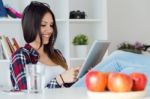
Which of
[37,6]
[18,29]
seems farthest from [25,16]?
[18,29]

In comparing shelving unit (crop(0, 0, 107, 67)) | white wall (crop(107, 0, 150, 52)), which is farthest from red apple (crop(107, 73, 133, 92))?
white wall (crop(107, 0, 150, 52))

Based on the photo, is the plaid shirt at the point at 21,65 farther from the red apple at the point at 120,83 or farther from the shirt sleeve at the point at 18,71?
the red apple at the point at 120,83

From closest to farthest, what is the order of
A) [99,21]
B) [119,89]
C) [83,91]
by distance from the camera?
[119,89]
[83,91]
[99,21]

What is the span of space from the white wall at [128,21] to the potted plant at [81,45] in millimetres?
326

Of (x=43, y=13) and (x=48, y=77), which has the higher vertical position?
(x=43, y=13)

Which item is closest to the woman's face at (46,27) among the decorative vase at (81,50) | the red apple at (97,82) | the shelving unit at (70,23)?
the shelving unit at (70,23)

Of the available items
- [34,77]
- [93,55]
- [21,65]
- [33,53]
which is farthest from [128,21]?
[34,77]

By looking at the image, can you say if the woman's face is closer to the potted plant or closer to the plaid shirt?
the plaid shirt

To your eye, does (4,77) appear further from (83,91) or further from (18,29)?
(83,91)

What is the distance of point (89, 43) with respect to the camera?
3.45 metres

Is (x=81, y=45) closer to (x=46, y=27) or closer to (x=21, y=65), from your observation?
(x=46, y=27)

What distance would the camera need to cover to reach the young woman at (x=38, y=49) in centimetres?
209

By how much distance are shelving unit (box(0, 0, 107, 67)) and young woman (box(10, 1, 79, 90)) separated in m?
0.70

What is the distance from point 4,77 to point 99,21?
1088 millimetres
